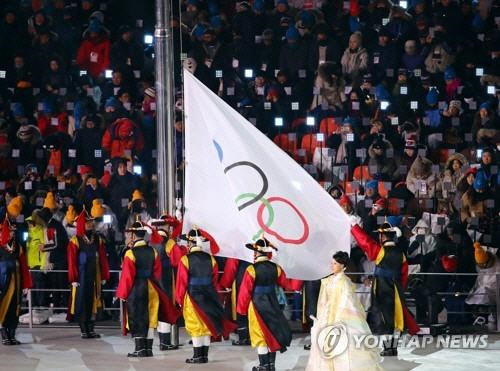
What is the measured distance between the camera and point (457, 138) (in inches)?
770

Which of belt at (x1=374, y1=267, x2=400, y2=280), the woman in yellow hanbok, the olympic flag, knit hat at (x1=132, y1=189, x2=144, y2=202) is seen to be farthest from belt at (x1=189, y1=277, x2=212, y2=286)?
knit hat at (x1=132, y1=189, x2=144, y2=202)

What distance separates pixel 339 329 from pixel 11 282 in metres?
5.54

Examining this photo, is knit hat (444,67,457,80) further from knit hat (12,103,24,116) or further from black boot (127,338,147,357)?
black boot (127,338,147,357)

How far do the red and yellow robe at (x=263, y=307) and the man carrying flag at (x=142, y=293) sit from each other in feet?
5.69

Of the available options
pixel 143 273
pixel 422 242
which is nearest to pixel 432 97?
pixel 422 242

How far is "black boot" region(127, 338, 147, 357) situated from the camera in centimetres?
1540

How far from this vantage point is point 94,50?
2216 centimetres

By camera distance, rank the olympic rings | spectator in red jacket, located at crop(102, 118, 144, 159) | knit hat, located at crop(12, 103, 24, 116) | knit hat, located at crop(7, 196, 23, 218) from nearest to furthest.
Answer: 1. the olympic rings
2. knit hat, located at crop(7, 196, 23, 218)
3. spectator in red jacket, located at crop(102, 118, 144, 159)
4. knit hat, located at crop(12, 103, 24, 116)

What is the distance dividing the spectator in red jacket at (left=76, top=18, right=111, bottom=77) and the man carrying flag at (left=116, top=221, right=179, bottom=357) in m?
7.17

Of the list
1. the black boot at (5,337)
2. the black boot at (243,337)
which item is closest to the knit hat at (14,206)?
the black boot at (5,337)

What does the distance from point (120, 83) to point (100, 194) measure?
8.53ft

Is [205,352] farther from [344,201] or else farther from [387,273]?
[344,201]

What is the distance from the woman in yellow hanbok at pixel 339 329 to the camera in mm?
13039

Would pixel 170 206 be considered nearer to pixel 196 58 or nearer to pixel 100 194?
pixel 100 194
